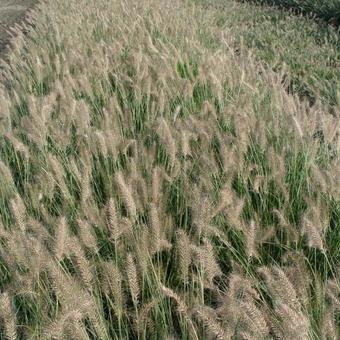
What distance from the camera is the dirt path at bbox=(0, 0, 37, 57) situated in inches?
385

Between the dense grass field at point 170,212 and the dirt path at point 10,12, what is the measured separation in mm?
6238

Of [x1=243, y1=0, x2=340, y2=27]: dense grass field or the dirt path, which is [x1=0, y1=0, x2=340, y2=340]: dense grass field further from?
the dirt path

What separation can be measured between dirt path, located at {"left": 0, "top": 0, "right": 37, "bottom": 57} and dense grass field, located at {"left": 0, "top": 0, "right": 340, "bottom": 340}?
624 centimetres

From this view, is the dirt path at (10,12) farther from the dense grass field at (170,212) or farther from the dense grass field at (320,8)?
the dense grass field at (170,212)

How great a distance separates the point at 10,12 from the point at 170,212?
34.8ft

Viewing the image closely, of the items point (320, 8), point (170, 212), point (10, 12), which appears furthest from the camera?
point (10, 12)

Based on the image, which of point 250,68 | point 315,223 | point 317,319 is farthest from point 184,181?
point 250,68

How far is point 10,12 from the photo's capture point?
11391 mm

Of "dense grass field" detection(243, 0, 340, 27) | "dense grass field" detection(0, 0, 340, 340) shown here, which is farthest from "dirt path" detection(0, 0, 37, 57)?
"dense grass field" detection(0, 0, 340, 340)

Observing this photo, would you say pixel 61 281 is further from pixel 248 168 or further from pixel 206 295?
pixel 248 168

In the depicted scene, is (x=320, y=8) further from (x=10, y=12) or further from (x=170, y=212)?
(x=10, y=12)

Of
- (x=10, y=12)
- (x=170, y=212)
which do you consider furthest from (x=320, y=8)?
(x=10, y=12)

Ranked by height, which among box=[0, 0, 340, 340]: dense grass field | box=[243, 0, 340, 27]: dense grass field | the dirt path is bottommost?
the dirt path

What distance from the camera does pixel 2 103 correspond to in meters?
2.53
